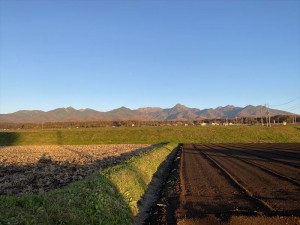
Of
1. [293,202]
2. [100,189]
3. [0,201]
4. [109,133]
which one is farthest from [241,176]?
[109,133]

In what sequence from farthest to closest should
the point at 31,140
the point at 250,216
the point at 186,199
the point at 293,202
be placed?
the point at 31,140 < the point at 186,199 < the point at 293,202 < the point at 250,216

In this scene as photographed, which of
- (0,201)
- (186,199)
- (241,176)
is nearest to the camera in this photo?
(0,201)

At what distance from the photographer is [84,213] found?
12703mm

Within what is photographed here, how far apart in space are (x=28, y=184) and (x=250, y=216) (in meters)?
13.7

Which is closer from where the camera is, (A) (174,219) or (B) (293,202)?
(A) (174,219)

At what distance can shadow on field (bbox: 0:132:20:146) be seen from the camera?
98812 millimetres

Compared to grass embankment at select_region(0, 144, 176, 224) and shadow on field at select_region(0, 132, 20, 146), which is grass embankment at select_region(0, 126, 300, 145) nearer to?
shadow on field at select_region(0, 132, 20, 146)

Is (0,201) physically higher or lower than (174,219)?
higher

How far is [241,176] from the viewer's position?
25281 millimetres

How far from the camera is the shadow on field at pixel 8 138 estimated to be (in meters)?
98.8

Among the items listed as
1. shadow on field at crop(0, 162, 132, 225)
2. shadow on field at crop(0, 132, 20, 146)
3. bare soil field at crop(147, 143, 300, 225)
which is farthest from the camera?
shadow on field at crop(0, 132, 20, 146)

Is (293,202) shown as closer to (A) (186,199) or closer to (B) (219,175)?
(A) (186,199)

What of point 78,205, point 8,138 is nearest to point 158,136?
A: point 8,138

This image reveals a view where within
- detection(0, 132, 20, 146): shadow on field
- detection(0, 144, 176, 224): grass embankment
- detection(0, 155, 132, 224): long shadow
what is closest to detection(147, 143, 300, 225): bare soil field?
detection(0, 144, 176, 224): grass embankment
